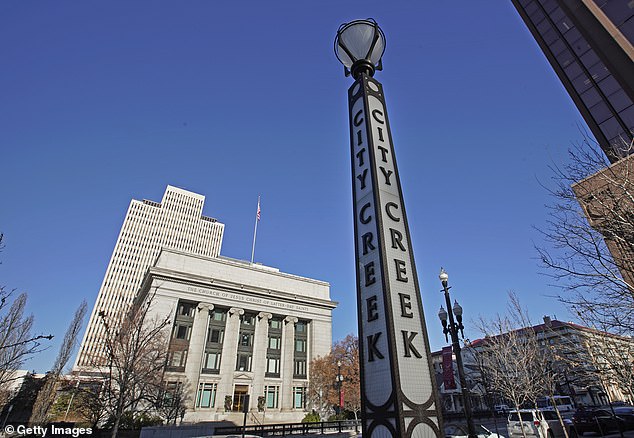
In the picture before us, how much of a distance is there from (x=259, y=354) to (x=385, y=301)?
46747 millimetres

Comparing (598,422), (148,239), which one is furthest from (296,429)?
(148,239)

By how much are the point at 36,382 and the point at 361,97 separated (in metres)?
64.0

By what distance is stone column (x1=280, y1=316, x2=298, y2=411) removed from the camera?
45938 mm

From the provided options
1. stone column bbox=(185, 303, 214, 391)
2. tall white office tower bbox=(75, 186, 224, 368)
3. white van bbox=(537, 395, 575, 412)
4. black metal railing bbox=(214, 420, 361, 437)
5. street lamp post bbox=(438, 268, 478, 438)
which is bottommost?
black metal railing bbox=(214, 420, 361, 437)

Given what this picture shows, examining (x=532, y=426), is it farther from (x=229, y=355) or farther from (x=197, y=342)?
(x=197, y=342)

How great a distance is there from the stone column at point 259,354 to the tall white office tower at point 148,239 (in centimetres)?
7036

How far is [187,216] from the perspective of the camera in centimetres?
14038

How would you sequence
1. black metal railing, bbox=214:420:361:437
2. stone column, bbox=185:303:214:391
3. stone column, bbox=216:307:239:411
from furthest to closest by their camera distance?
stone column, bbox=216:307:239:411, stone column, bbox=185:303:214:391, black metal railing, bbox=214:420:361:437

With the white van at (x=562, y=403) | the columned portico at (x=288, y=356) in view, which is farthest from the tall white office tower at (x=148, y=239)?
the white van at (x=562, y=403)

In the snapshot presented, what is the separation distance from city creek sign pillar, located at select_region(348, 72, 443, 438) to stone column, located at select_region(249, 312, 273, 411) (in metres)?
44.2

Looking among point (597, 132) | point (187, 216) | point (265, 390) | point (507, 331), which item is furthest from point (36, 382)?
point (187, 216)

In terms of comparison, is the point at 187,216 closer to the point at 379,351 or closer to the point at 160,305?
the point at 160,305

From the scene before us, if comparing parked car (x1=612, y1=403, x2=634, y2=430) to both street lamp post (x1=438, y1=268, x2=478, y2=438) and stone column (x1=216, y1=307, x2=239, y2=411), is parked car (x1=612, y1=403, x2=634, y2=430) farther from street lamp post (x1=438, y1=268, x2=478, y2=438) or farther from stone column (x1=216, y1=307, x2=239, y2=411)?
stone column (x1=216, y1=307, x2=239, y2=411)

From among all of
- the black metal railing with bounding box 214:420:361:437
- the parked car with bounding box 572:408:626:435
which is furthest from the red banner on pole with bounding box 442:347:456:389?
the black metal railing with bounding box 214:420:361:437
